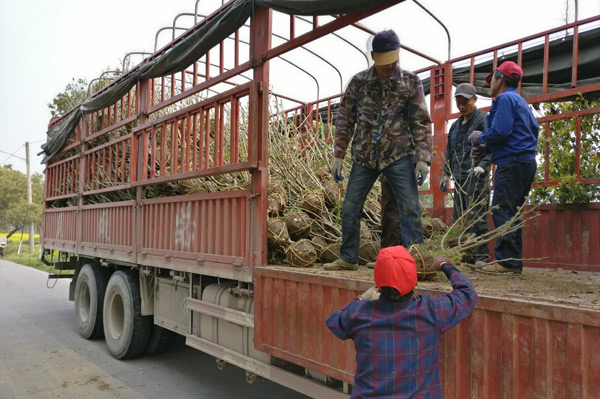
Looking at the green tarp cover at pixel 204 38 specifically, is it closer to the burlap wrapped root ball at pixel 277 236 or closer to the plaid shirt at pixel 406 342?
the burlap wrapped root ball at pixel 277 236

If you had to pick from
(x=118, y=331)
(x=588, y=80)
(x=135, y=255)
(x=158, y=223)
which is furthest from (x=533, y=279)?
(x=118, y=331)

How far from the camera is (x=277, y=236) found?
338 cm

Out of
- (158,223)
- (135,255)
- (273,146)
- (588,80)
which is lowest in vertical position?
(135,255)

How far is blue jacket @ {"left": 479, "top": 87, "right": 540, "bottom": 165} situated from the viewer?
2986 mm

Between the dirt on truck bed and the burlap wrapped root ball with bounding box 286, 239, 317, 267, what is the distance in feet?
0.32

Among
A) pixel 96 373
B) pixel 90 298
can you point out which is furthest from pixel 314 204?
pixel 90 298

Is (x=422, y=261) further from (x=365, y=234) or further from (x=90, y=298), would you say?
(x=90, y=298)

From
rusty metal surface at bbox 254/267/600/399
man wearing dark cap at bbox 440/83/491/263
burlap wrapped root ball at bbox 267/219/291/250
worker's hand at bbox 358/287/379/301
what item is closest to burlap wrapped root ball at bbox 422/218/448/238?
man wearing dark cap at bbox 440/83/491/263

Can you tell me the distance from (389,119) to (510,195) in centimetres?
97

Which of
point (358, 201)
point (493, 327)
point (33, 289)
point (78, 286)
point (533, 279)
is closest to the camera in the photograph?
point (493, 327)

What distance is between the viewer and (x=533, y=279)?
8.82 ft

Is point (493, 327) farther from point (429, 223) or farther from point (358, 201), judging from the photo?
point (429, 223)

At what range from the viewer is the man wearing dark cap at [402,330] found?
6.04ft

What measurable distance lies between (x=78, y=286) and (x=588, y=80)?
6777 millimetres
